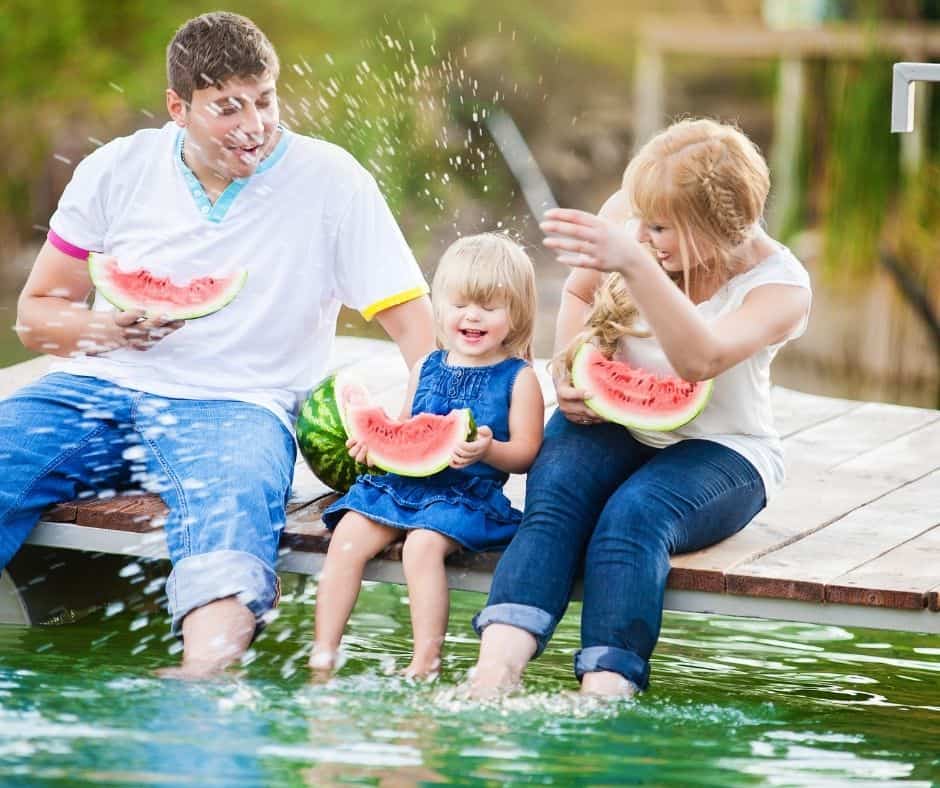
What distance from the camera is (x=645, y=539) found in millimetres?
4496

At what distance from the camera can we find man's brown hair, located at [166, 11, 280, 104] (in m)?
5.04

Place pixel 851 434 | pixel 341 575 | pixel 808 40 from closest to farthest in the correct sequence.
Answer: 1. pixel 341 575
2. pixel 851 434
3. pixel 808 40

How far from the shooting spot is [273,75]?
16.8ft

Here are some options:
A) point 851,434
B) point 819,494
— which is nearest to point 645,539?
point 819,494

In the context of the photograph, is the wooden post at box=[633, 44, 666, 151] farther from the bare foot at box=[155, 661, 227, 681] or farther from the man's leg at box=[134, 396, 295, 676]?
the bare foot at box=[155, 661, 227, 681]

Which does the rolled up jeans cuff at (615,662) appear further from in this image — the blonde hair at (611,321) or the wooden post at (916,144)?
the wooden post at (916,144)

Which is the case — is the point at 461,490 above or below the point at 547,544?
above

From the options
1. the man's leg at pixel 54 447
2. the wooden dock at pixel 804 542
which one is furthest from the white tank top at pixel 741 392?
the man's leg at pixel 54 447

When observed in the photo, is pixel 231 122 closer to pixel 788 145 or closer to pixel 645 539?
pixel 645 539

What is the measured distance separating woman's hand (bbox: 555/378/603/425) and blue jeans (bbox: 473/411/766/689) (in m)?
0.03

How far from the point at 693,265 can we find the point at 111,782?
6.57 ft

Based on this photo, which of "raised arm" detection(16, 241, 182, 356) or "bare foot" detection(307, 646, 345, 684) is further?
"raised arm" detection(16, 241, 182, 356)

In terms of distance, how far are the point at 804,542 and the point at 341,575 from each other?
1.34 m

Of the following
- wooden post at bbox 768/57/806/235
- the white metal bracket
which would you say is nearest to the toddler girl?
the white metal bracket
